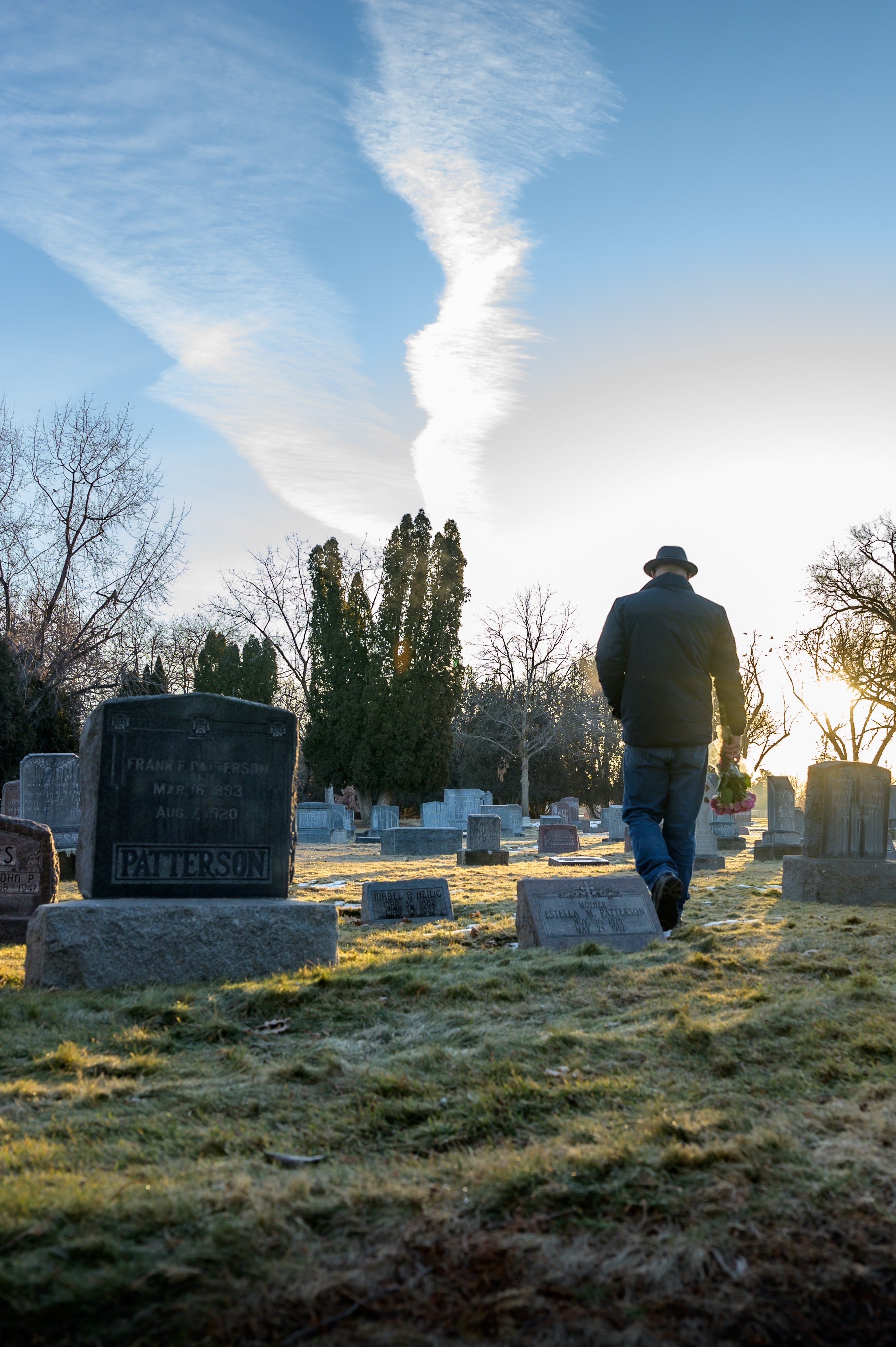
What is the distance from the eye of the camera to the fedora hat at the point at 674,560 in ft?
20.1

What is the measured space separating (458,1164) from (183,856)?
11.0ft

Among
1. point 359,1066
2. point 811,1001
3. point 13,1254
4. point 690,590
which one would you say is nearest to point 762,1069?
point 811,1001

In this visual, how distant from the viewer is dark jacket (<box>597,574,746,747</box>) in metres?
5.62

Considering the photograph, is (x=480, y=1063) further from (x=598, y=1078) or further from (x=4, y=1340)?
(x=4, y=1340)

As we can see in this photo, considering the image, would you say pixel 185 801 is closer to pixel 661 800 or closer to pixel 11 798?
pixel 661 800

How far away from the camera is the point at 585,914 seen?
5.34 meters

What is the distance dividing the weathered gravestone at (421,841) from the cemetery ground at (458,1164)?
15.0 m

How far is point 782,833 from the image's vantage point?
637 inches

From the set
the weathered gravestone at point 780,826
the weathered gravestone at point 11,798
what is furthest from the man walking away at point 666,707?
the weathered gravestone at point 11,798

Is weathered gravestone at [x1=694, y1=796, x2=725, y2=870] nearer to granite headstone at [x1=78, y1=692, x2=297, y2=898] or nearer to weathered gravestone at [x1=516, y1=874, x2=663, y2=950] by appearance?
weathered gravestone at [x1=516, y1=874, x2=663, y2=950]

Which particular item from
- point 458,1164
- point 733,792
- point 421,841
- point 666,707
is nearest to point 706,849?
point 421,841

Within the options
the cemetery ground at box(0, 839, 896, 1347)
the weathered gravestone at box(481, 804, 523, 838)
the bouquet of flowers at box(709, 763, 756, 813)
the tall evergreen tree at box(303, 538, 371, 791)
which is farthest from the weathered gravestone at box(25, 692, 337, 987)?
the tall evergreen tree at box(303, 538, 371, 791)

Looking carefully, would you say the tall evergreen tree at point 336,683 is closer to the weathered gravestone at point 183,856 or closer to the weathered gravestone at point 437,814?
the weathered gravestone at point 437,814

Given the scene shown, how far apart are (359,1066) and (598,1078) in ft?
2.52
